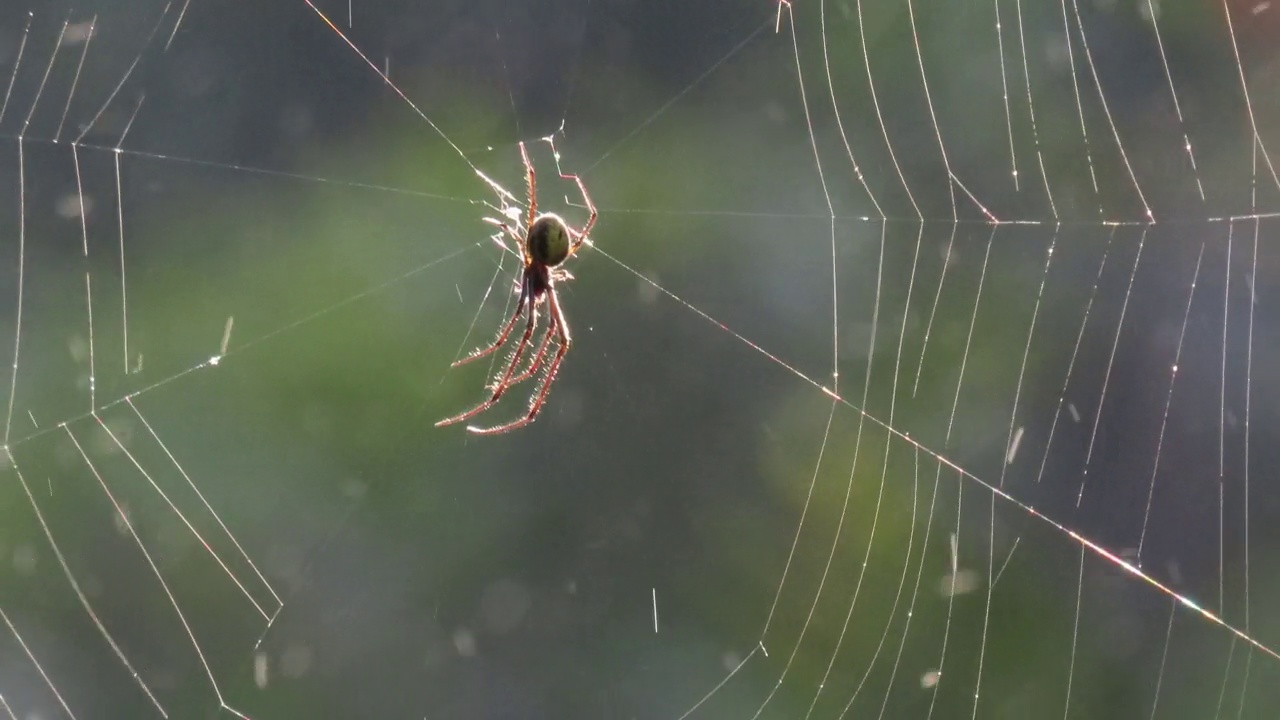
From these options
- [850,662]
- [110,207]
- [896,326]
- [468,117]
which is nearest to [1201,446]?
[896,326]

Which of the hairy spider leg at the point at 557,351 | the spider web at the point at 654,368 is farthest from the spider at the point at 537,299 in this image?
the spider web at the point at 654,368

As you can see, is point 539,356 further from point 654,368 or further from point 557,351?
point 654,368

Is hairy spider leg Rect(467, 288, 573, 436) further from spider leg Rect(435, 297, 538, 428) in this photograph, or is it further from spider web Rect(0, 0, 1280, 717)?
spider web Rect(0, 0, 1280, 717)

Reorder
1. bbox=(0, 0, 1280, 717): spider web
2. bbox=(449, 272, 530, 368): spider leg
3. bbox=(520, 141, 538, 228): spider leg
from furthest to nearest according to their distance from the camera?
bbox=(0, 0, 1280, 717): spider web → bbox=(449, 272, 530, 368): spider leg → bbox=(520, 141, 538, 228): spider leg

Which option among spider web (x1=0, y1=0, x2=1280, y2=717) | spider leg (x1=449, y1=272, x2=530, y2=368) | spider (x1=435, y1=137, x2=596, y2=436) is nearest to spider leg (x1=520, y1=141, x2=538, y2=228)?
spider (x1=435, y1=137, x2=596, y2=436)

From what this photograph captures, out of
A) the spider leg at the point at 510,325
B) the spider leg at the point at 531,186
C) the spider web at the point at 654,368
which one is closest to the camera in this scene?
the spider leg at the point at 531,186

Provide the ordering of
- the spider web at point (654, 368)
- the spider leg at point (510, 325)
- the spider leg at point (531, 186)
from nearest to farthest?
the spider leg at point (531, 186) < the spider leg at point (510, 325) < the spider web at point (654, 368)

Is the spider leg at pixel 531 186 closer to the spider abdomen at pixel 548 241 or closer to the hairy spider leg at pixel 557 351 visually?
the spider abdomen at pixel 548 241
